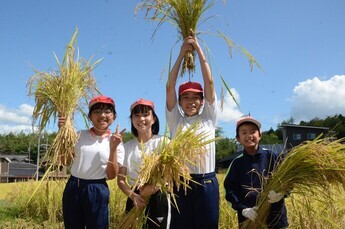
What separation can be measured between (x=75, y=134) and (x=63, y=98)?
13.5 inches

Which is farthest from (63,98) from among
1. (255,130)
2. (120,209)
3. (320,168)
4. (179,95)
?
(120,209)

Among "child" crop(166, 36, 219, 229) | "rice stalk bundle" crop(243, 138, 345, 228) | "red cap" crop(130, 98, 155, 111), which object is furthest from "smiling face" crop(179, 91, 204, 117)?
"rice stalk bundle" crop(243, 138, 345, 228)

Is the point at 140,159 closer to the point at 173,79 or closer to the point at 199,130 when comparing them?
the point at 199,130

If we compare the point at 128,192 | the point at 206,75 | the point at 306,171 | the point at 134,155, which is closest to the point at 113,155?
the point at 134,155

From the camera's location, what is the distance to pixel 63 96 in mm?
3209

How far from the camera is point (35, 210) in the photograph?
6.22 metres

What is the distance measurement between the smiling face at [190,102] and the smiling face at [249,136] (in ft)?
1.40

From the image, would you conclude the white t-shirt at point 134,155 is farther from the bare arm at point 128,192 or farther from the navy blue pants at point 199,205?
the navy blue pants at point 199,205

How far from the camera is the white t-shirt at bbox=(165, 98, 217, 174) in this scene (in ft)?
8.88

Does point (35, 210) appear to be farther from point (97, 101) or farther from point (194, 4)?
point (194, 4)

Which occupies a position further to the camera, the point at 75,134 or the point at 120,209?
the point at 120,209

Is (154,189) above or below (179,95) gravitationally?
below

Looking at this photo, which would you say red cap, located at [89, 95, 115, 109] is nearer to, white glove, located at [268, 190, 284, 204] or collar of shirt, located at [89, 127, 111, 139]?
collar of shirt, located at [89, 127, 111, 139]

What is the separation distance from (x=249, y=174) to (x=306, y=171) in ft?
1.37
